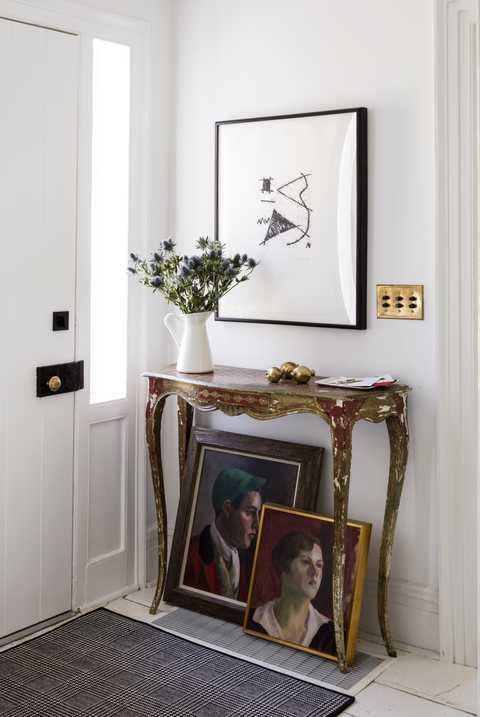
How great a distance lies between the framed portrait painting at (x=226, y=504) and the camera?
317cm

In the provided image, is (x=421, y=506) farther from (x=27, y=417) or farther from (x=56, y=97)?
(x=56, y=97)

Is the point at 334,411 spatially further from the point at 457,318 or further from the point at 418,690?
the point at 418,690

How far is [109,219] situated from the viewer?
3.38 m

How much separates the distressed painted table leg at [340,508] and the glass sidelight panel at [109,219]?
1102 millimetres

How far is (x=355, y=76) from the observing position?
9.87 feet

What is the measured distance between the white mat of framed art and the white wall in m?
0.28

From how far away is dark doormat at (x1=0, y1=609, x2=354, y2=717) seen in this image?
2568mm

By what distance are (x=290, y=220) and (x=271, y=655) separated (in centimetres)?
159

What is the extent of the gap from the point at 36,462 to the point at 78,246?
0.83 m

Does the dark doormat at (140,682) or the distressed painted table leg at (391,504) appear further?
the distressed painted table leg at (391,504)

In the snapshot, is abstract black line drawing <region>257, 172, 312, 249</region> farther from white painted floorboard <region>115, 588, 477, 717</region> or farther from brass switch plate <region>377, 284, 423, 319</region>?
white painted floorboard <region>115, 588, 477, 717</region>

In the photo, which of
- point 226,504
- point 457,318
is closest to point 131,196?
point 226,504

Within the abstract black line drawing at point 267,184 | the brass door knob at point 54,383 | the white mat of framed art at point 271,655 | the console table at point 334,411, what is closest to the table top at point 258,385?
the console table at point 334,411

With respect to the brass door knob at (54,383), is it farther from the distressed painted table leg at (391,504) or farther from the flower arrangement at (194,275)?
the distressed painted table leg at (391,504)
